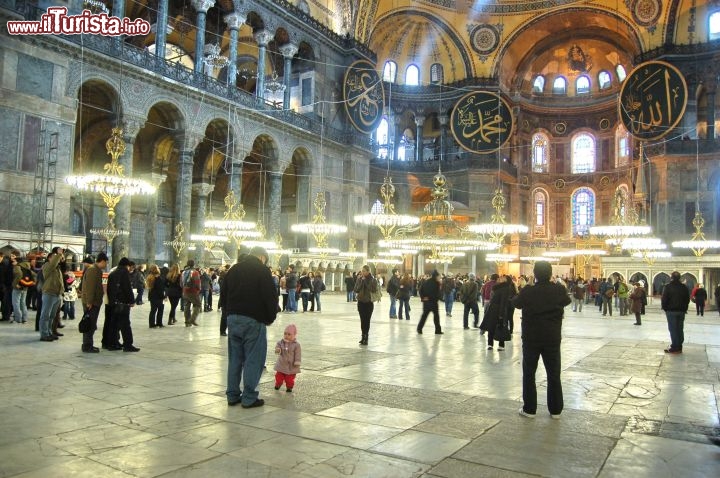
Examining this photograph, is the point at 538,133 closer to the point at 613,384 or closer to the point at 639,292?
the point at 639,292

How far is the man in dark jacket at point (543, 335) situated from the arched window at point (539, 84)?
34.9 meters

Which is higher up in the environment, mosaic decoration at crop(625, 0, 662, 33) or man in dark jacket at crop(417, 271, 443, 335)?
mosaic decoration at crop(625, 0, 662, 33)

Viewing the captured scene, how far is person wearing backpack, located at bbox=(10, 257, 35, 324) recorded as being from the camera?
30.3 feet

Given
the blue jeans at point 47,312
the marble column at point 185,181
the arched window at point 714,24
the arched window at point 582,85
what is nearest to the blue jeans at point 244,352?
the blue jeans at point 47,312

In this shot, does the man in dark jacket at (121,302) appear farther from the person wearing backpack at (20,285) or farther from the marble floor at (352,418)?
the person wearing backpack at (20,285)

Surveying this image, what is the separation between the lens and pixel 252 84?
29922 mm

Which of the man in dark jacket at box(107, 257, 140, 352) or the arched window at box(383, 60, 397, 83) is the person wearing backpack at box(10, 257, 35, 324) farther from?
the arched window at box(383, 60, 397, 83)

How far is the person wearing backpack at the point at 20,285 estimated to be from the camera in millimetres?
9234

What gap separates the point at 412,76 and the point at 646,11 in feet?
41.3

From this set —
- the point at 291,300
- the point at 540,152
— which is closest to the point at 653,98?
the point at 540,152

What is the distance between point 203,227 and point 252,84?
11.1 m

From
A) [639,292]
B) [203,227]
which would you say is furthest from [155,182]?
[639,292]

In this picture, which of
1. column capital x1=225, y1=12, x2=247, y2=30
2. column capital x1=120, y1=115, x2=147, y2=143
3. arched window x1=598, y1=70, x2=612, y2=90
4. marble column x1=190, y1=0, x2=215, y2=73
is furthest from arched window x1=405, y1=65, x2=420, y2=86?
column capital x1=120, y1=115, x2=147, y2=143

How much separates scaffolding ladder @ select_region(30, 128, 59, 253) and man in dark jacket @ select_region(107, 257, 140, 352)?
348 inches
